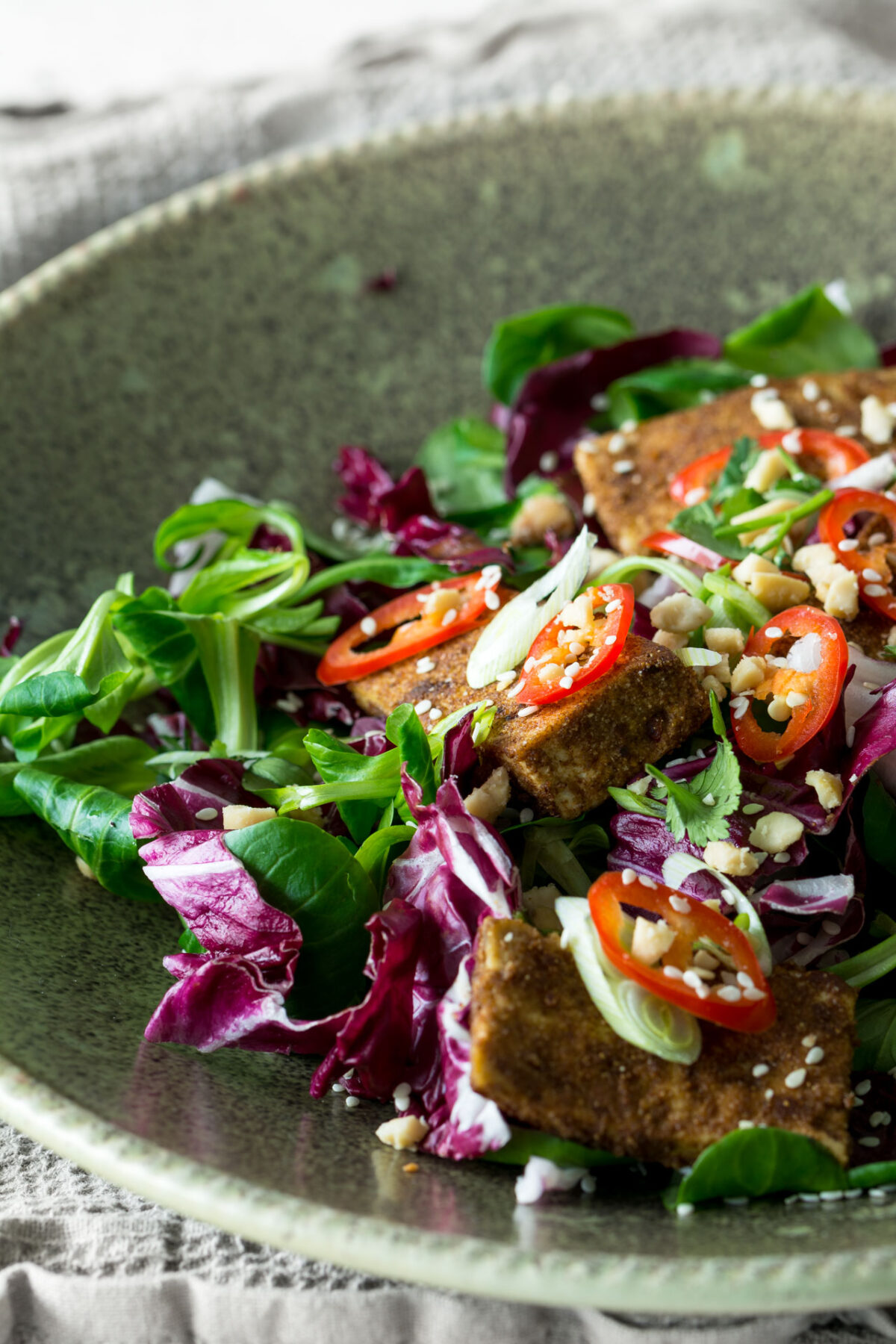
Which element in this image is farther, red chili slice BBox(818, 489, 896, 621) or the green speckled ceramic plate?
the green speckled ceramic plate

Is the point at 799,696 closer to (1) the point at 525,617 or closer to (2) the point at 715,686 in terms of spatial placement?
(2) the point at 715,686

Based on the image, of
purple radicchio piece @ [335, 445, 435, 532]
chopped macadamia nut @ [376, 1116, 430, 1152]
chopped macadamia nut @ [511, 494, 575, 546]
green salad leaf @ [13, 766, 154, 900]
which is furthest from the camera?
purple radicchio piece @ [335, 445, 435, 532]

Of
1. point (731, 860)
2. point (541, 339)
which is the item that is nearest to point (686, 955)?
point (731, 860)

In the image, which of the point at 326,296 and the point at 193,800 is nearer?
the point at 193,800

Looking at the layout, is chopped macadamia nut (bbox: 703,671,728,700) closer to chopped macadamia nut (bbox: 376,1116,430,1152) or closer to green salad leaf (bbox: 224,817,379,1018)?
green salad leaf (bbox: 224,817,379,1018)

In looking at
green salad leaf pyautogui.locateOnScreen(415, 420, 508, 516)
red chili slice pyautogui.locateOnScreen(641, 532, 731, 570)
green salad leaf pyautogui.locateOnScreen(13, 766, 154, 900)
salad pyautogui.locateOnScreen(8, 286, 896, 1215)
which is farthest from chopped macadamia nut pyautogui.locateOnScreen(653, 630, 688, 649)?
green salad leaf pyautogui.locateOnScreen(415, 420, 508, 516)

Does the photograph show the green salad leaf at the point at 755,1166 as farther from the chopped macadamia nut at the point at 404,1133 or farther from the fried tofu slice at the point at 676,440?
the fried tofu slice at the point at 676,440
